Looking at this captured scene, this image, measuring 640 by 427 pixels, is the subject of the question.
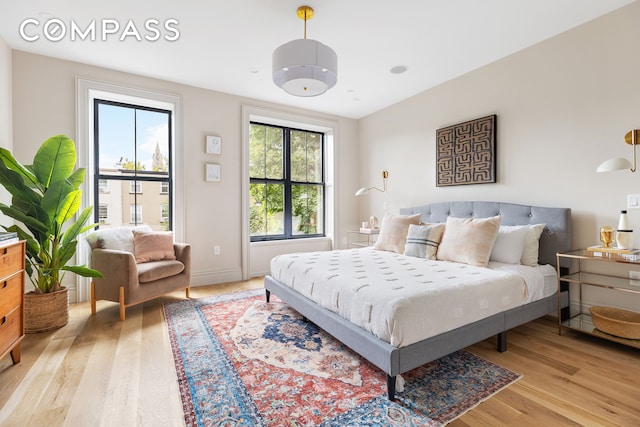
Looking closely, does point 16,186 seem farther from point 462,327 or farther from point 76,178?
point 462,327

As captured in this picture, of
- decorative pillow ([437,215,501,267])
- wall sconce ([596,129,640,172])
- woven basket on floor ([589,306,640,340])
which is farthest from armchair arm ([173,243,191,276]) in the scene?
wall sconce ([596,129,640,172])

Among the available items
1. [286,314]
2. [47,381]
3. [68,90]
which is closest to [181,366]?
[47,381]

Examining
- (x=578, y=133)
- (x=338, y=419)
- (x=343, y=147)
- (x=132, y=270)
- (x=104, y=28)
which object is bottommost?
(x=338, y=419)

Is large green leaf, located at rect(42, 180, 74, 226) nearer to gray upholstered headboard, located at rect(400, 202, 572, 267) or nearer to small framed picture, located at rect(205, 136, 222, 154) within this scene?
small framed picture, located at rect(205, 136, 222, 154)

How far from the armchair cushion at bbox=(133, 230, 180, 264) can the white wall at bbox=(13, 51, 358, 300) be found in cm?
49

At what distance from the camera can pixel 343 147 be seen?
17.2 ft

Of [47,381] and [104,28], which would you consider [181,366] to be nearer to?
[47,381]

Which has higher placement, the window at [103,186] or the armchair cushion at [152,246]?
the window at [103,186]

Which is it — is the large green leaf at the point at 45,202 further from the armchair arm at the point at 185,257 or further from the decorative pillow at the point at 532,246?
the decorative pillow at the point at 532,246

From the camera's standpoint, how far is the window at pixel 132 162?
3.64m

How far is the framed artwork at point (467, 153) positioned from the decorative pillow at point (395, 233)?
710 millimetres

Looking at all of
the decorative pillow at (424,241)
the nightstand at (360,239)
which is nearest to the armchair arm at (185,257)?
the decorative pillow at (424,241)

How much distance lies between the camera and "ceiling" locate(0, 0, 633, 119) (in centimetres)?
237

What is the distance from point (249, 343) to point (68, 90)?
131 inches
